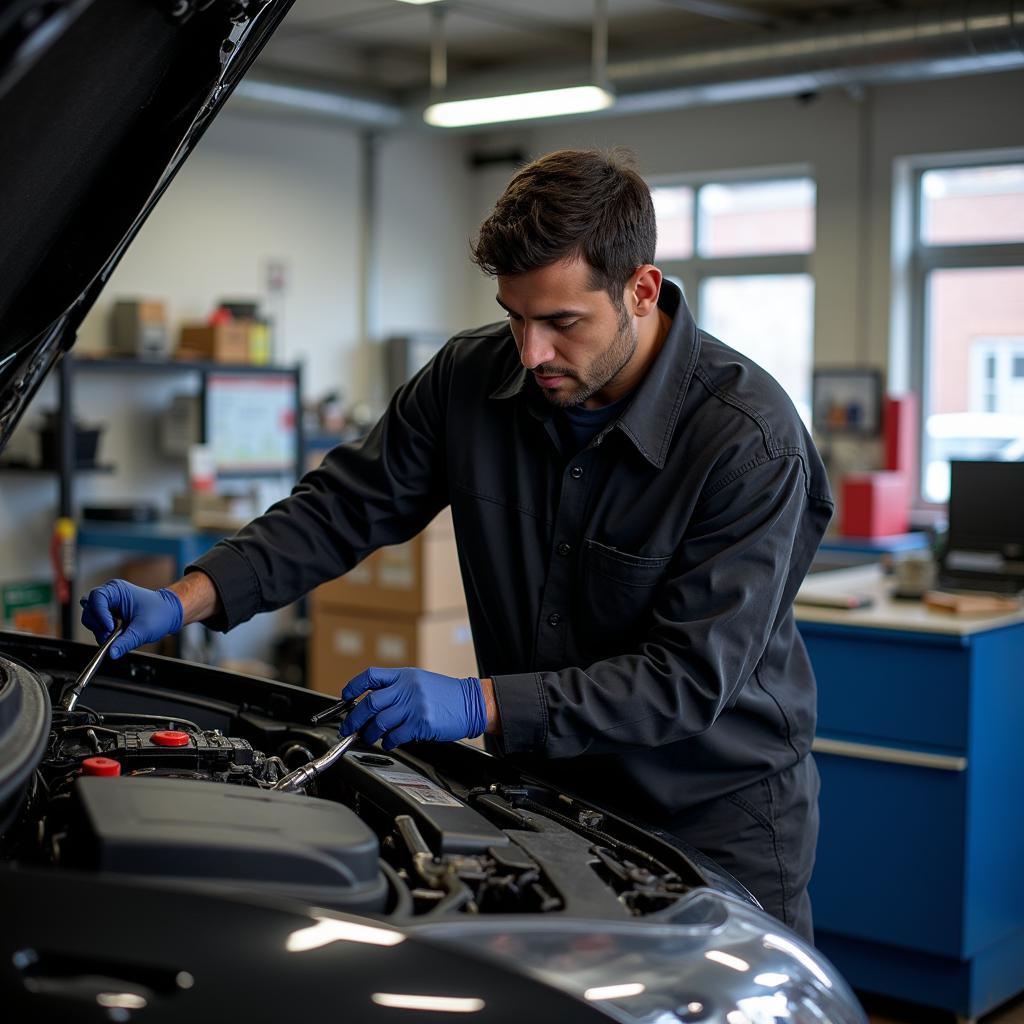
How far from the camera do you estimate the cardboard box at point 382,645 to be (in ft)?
15.3

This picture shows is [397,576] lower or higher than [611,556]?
lower

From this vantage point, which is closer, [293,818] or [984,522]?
[293,818]

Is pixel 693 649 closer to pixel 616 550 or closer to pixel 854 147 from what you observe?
pixel 616 550

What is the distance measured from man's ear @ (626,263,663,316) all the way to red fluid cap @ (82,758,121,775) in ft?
2.77

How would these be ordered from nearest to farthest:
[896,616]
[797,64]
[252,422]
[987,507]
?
[896,616]
[987,507]
[797,64]
[252,422]

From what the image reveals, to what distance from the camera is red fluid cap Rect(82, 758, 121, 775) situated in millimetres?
1248

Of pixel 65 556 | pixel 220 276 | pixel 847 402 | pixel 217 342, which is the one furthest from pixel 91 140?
pixel 847 402

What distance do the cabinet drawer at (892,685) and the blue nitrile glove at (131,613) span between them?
1852mm

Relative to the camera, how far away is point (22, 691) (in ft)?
4.21

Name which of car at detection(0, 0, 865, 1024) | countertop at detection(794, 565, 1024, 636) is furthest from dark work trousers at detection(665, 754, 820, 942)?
countertop at detection(794, 565, 1024, 636)

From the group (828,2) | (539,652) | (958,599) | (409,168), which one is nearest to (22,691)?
(539,652)

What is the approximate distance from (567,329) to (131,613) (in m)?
0.67

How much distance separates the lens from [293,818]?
41.8 inches

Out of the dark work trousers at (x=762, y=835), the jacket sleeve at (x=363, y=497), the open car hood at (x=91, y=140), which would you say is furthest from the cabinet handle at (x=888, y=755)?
the open car hood at (x=91, y=140)
